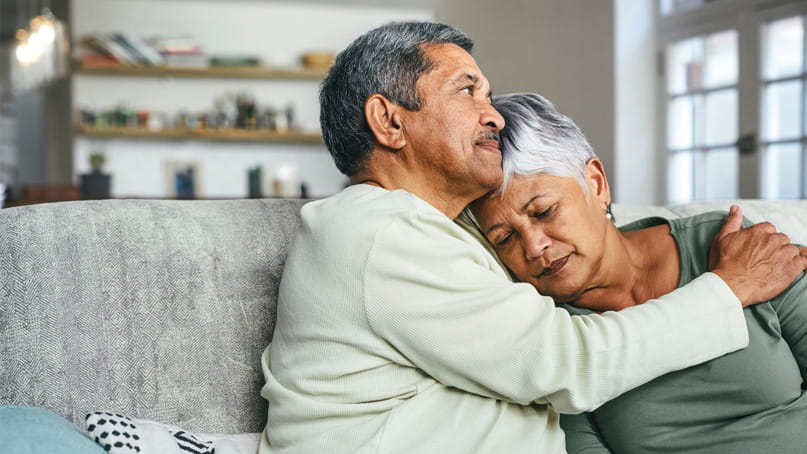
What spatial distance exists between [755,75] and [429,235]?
348cm

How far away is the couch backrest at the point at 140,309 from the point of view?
1.38 metres

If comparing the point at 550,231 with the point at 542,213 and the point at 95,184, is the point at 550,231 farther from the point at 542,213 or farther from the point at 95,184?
the point at 95,184

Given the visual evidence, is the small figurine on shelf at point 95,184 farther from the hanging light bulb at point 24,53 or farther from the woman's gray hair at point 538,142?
the woman's gray hair at point 538,142

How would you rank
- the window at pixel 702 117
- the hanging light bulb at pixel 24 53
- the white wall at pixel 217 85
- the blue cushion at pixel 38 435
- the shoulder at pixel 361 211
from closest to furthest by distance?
the blue cushion at pixel 38 435 → the shoulder at pixel 361 211 → the window at pixel 702 117 → the hanging light bulb at pixel 24 53 → the white wall at pixel 217 85

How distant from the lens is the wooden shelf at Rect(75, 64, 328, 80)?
21.4 feet

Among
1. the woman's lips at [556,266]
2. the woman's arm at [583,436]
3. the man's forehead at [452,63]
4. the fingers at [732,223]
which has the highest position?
the man's forehead at [452,63]

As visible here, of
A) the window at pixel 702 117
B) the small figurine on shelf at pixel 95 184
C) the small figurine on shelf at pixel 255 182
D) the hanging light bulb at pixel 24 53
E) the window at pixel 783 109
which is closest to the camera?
the window at pixel 783 109

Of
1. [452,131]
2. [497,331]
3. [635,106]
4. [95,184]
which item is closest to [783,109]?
[635,106]

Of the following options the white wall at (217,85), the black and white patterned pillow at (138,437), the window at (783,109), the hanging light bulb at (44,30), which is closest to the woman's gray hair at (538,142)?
the black and white patterned pillow at (138,437)

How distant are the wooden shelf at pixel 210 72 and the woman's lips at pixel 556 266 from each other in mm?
5491

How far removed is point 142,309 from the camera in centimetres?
148

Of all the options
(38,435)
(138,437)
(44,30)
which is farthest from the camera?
(44,30)

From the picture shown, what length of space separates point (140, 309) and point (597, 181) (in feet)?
2.98

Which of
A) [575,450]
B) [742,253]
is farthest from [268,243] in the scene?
[742,253]
